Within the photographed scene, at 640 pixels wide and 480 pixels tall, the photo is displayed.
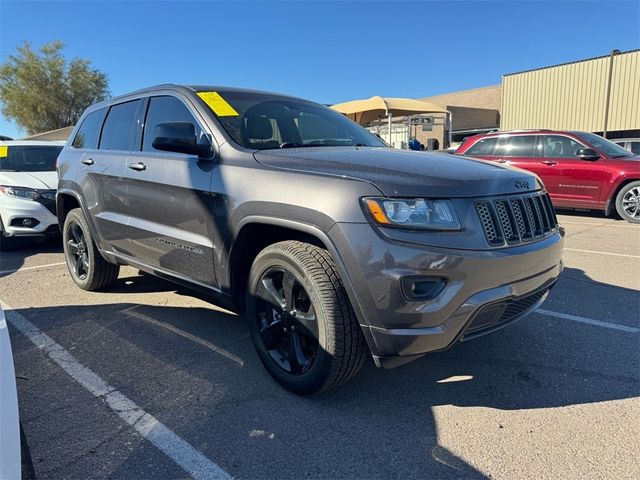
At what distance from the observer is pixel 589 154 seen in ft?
29.3

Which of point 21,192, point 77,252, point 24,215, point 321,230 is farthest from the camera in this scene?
point 21,192

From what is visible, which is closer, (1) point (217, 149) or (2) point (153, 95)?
(1) point (217, 149)

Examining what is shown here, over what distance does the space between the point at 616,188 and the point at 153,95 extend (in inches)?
329

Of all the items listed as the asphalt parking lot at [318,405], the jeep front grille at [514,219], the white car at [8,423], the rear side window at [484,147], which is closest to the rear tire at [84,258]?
the asphalt parking lot at [318,405]

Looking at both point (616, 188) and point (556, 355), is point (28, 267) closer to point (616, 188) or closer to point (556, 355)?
point (556, 355)

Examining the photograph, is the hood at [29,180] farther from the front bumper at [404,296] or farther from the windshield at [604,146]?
the windshield at [604,146]

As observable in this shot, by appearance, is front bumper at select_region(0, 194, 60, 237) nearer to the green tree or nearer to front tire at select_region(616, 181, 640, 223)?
front tire at select_region(616, 181, 640, 223)

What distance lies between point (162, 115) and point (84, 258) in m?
2.00

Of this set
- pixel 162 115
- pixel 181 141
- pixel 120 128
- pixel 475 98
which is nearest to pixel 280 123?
pixel 181 141

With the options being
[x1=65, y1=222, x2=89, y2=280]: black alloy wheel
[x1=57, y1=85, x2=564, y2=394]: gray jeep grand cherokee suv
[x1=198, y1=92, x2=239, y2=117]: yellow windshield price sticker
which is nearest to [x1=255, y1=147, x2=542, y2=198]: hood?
[x1=57, y1=85, x2=564, y2=394]: gray jeep grand cherokee suv

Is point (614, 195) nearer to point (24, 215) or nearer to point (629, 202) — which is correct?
point (629, 202)

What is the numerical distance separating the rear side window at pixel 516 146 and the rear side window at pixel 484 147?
12cm

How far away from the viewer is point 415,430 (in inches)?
95.8

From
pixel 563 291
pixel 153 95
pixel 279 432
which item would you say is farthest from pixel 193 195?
pixel 563 291
